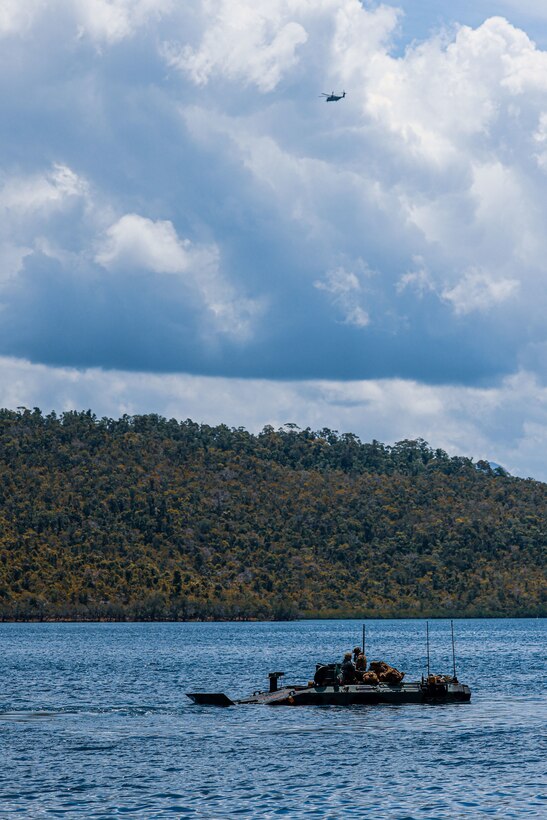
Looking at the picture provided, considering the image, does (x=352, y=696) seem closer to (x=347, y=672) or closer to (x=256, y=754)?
(x=347, y=672)

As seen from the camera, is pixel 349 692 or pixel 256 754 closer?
pixel 256 754

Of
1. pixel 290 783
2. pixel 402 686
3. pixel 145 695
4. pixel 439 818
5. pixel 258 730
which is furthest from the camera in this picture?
pixel 145 695

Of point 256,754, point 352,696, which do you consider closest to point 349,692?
point 352,696

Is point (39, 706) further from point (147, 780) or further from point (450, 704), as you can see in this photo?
point (147, 780)

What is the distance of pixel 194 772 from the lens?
55250 mm

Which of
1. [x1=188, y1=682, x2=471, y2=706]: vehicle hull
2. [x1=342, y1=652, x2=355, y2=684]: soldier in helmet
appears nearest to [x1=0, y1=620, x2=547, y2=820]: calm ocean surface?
[x1=188, y1=682, x2=471, y2=706]: vehicle hull

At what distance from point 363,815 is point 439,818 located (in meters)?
2.47

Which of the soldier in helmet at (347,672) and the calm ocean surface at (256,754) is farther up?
the soldier in helmet at (347,672)

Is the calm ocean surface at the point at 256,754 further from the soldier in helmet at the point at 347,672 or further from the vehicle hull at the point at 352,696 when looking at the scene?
the soldier in helmet at the point at 347,672

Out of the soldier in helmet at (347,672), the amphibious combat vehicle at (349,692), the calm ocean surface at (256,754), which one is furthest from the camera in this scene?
the soldier in helmet at (347,672)

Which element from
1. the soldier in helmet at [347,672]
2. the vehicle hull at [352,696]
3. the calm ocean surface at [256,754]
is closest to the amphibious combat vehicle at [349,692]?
the vehicle hull at [352,696]

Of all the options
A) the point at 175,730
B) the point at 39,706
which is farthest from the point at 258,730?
the point at 39,706

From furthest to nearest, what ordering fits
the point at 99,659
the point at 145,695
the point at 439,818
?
the point at 99,659 → the point at 145,695 → the point at 439,818

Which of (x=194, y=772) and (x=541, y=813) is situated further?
(x=194, y=772)
